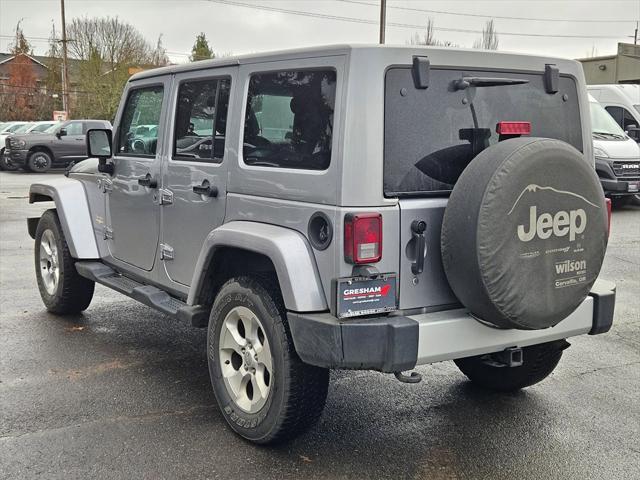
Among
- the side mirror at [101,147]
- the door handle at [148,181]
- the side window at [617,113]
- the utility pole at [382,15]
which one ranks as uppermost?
the utility pole at [382,15]

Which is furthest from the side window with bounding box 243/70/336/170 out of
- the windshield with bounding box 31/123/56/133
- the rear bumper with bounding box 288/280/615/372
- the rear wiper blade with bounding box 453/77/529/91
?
the windshield with bounding box 31/123/56/133

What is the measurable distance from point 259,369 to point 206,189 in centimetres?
110

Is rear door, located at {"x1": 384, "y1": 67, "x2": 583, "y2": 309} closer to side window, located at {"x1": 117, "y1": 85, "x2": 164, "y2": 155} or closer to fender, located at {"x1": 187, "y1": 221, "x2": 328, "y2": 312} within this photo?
fender, located at {"x1": 187, "y1": 221, "x2": 328, "y2": 312}

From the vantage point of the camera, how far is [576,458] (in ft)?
12.4

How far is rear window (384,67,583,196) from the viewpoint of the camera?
343 centimetres

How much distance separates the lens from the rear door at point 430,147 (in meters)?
3.43

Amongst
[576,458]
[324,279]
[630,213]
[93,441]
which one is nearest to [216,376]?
[93,441]

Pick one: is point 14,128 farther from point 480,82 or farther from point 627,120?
point 480,82

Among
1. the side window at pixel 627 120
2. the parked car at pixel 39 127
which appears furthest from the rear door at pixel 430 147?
the parked car at pixel 39 127

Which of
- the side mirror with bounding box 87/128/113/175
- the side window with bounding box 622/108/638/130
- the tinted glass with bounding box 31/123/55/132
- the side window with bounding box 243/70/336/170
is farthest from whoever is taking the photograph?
the tinted glass with bounding box 31/123/55/132

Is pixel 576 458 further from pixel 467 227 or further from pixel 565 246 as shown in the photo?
pixel 467 227

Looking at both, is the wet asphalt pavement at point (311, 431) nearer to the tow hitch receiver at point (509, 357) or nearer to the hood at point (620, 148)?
the tow hitch receiver at point (509, 357)

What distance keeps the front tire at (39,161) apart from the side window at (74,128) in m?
1.02

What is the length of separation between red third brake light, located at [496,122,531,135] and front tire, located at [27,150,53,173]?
22.4 meters
